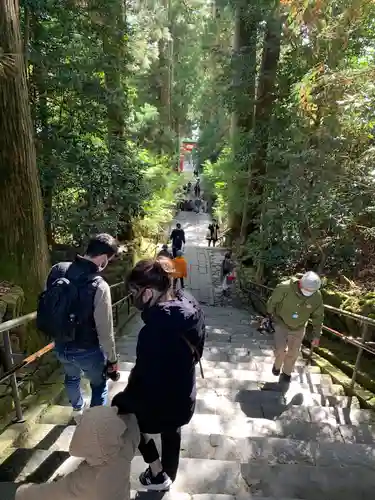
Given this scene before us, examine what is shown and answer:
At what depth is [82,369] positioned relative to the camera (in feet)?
9.97

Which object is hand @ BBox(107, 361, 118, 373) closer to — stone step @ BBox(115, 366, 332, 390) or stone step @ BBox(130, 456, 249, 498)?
stone step @ BBox(130, 456, 249, 498)

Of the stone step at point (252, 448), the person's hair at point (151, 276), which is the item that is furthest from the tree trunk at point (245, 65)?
the person's hair at point (151, 276)

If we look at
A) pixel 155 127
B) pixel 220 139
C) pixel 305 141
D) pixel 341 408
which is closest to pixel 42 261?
pixel 341 408

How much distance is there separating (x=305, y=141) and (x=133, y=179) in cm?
418

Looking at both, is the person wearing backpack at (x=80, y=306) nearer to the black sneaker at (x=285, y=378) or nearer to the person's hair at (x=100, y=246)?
the person's hair at (x=100, y=246)

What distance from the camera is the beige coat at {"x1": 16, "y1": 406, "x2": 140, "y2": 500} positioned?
172cm

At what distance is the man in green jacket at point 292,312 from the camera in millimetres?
4395

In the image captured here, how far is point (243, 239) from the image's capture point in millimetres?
15516

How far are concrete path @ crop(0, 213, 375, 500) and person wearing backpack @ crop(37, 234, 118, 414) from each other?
746 millimetres

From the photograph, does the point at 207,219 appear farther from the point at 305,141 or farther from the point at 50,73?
the point at 50,73

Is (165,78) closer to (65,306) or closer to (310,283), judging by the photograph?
(310,283)

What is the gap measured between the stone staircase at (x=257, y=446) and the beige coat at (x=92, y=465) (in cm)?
18

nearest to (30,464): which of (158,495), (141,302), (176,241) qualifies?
(158,495)

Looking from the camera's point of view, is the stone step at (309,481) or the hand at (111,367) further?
the hand at (111,367)
